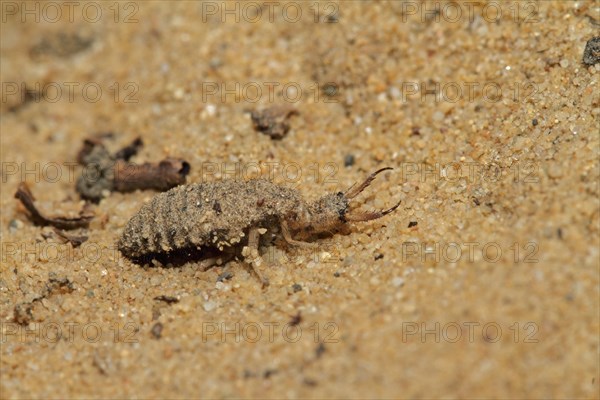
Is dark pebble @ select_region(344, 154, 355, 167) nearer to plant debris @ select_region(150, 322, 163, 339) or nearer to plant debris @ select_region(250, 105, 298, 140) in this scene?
plant debris @ select_region(250, 105, 298, 140)

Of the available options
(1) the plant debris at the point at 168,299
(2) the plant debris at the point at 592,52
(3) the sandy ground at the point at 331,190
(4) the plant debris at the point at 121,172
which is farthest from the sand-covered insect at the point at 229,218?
(2) the plant debris at the point at 592,52

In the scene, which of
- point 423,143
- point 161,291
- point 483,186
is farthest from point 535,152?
point 161,291

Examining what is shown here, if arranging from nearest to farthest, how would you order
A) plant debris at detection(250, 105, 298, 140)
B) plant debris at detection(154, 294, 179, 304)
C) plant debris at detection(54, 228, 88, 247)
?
plant debris at detection(154, 294, 179, 304) < plant debris at detection(54, 228, 88, 247) < plant debris at detection(250, 105, 298, 140)

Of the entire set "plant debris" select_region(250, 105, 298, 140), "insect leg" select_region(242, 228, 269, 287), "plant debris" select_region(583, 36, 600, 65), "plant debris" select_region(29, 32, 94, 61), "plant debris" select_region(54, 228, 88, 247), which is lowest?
"plant debris" select_region(54, 228, 88, 247)

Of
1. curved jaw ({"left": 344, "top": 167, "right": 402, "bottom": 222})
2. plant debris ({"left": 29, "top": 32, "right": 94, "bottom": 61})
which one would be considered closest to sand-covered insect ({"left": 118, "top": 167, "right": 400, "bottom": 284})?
curved jaw ({"left": 344, "top": 167, "right": 402, "bottom": 222})

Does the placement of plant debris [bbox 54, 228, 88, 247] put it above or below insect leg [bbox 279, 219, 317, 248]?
below

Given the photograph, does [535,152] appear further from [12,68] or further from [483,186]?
[12,68]
